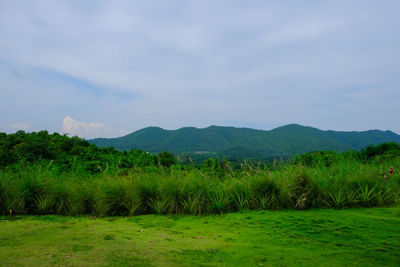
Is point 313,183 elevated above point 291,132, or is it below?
below

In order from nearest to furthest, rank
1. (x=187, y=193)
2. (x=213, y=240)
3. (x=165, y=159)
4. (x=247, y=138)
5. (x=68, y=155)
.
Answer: (x=213, y=240)
(x=187, y=193)
(x=68, y=155)
(x=165, y=159)
(x=247, y=138)

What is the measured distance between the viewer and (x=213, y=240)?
3514mm

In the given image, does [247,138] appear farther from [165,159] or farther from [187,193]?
[187,193]

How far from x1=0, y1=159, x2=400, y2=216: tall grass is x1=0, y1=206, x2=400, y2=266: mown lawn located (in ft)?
1.36

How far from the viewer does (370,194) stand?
18.0 feet

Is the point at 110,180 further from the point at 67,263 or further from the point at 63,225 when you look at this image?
the point at 67,263

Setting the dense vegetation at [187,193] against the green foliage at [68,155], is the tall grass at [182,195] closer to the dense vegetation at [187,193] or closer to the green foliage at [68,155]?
the dense vegetation at [187,193]

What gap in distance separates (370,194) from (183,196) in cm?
371

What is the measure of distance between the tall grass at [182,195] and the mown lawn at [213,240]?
41cm

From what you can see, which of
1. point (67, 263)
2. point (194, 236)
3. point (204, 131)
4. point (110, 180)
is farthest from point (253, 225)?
point (204, 131)

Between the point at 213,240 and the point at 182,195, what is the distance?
1.96m

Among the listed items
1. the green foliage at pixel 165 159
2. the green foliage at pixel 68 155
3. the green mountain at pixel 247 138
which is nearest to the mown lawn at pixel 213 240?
the green foliage at pixel 68 155

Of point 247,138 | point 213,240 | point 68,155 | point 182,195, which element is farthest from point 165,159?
point 247,138

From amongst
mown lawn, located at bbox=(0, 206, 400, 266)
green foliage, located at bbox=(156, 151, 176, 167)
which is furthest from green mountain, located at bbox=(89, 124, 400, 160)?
mown lawn, located at bbox=(0, 206, 400, 266)
